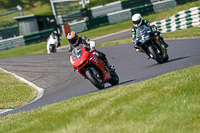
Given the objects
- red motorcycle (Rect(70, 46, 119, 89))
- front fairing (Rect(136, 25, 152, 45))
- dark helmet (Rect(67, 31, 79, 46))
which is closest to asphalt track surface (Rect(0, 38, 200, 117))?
front fairing (Rect(136, 25, 152, 45))

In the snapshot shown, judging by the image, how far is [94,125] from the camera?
5.27 metres

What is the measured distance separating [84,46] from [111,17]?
90.0 ft

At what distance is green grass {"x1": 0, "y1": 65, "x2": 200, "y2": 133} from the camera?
5.04m

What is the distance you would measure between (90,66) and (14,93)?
3845 mm

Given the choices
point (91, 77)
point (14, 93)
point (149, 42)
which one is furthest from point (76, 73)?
point (91, 77)

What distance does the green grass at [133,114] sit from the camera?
5.04m

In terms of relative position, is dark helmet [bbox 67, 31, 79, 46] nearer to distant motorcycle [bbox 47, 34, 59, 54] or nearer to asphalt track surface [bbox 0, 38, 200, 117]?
asphalt track surface [bbox 0, 38, 200, 117]

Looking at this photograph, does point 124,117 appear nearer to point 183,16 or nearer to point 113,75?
point 113,75

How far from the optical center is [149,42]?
468 inches

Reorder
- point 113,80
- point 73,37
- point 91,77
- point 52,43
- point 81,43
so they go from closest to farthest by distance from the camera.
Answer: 1. point 91,77
2. point 73,37
3. point 81,43
4. point 113,80
5. point 52,43

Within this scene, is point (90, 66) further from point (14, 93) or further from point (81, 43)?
point (14, 93)

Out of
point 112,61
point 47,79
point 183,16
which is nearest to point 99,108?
point 47,79

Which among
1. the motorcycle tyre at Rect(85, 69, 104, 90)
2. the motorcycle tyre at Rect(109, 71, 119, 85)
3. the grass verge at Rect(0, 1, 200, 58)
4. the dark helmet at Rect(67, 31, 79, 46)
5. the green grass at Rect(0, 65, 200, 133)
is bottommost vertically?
the grass verge at Rect(0, 1, 200, 58)

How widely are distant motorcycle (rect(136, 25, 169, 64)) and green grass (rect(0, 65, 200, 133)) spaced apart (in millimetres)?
4407
